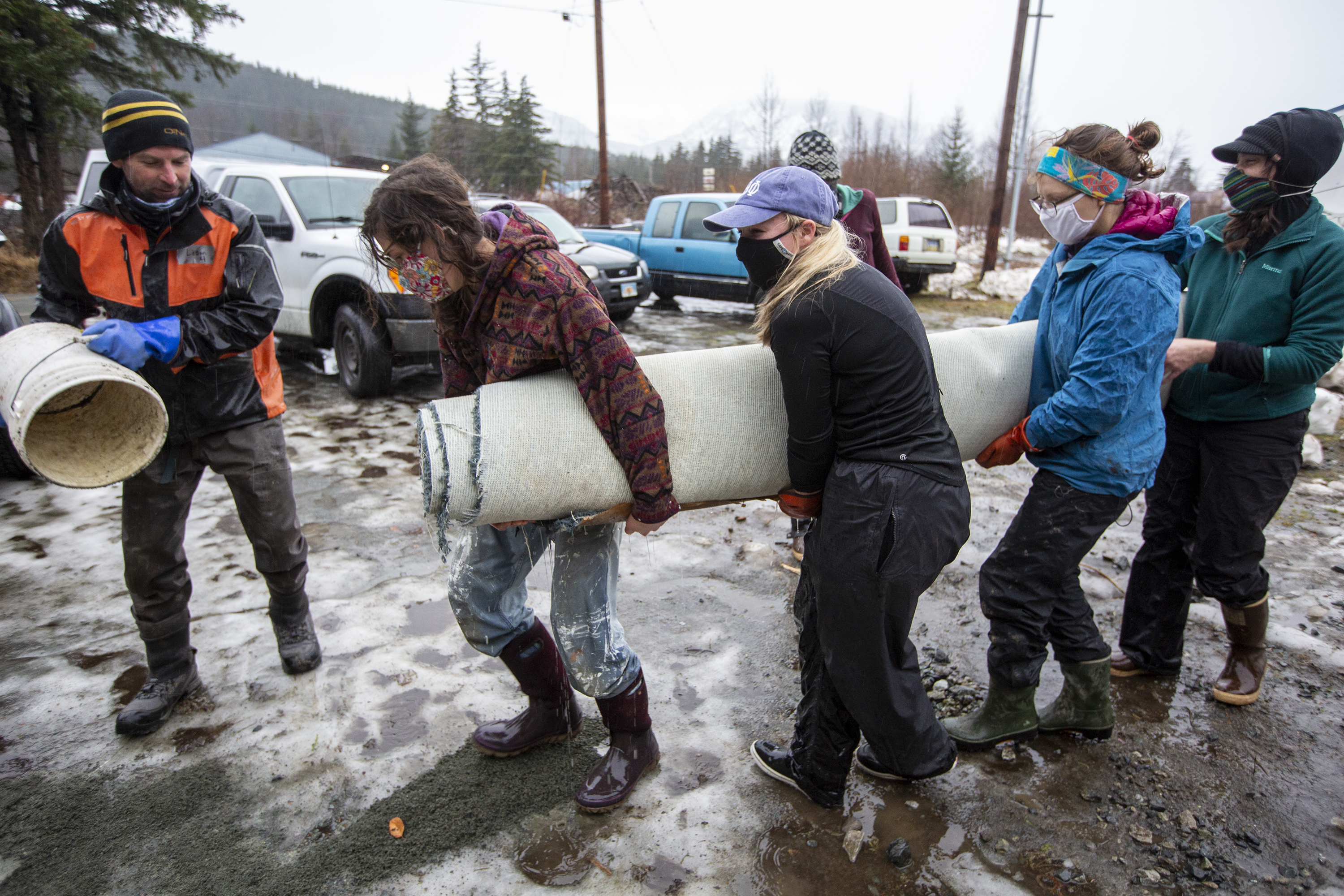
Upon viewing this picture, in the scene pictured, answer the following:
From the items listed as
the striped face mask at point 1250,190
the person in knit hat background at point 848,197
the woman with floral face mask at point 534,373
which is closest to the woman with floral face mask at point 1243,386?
the striped face mask at point 1250,190

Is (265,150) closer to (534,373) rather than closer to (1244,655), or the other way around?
(534,373)

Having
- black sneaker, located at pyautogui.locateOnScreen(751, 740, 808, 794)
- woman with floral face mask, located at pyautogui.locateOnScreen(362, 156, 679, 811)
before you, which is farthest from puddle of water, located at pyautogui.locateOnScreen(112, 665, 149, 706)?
black sneaker, located at pyautogui.locateOnScreen(751, 740, 808, 794)

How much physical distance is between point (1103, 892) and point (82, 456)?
3.14m

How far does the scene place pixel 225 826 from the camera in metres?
2.21

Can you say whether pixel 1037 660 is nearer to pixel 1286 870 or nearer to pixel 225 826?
pixel 1286 870

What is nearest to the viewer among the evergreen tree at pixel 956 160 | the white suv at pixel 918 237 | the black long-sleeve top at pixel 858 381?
the black long-sleeve top at pixel 858 381

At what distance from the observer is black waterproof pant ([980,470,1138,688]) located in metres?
2.23

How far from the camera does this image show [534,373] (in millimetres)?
1943

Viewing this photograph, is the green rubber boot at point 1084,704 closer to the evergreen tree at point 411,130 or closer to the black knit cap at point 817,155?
the black knit cap at point 817,155

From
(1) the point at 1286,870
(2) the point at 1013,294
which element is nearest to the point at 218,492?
(1) the point at 1286,870

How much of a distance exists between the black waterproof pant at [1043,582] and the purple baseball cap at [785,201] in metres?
1.09

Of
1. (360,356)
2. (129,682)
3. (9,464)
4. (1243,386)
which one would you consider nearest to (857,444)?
(1243,386)

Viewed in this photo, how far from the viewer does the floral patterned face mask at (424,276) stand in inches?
73.8

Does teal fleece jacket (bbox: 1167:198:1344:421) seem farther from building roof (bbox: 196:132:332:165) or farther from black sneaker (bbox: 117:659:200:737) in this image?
building roof (bbox: 196:132:332:165)
